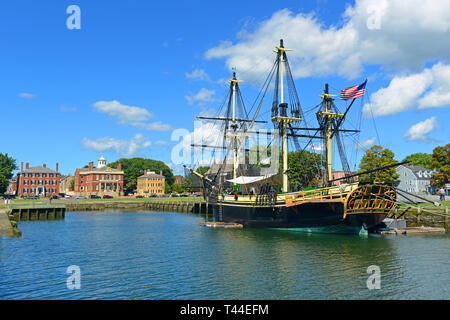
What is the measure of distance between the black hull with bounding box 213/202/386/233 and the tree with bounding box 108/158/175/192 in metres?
121

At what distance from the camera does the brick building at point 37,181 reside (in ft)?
426

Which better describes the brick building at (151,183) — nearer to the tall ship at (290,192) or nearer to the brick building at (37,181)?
the brick building at (37,181)

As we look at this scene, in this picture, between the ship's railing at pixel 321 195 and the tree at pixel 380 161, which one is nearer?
the ship's railing at pixel 321 195

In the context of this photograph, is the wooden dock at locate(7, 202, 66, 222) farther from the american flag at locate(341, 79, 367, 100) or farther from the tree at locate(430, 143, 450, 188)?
the tree at locate(430, 143, 450, 188)

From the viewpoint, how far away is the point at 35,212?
61.3 metres

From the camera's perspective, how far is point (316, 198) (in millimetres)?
35969

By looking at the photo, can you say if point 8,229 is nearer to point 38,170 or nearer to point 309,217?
point 309,217

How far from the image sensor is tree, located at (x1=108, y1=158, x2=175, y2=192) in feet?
524

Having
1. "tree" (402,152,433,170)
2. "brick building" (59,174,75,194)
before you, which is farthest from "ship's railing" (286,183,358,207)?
"brick building" (59,174,75,194)

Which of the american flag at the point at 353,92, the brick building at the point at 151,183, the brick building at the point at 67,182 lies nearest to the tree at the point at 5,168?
the brick building at the point at 151,183

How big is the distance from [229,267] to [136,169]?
14617cm

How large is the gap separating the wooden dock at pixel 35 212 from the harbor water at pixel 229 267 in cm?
2811

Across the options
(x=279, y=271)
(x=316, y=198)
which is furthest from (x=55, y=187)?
(x=279, y=271)

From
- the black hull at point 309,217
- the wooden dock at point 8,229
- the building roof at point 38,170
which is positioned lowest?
the wooden dock at point 8,229
